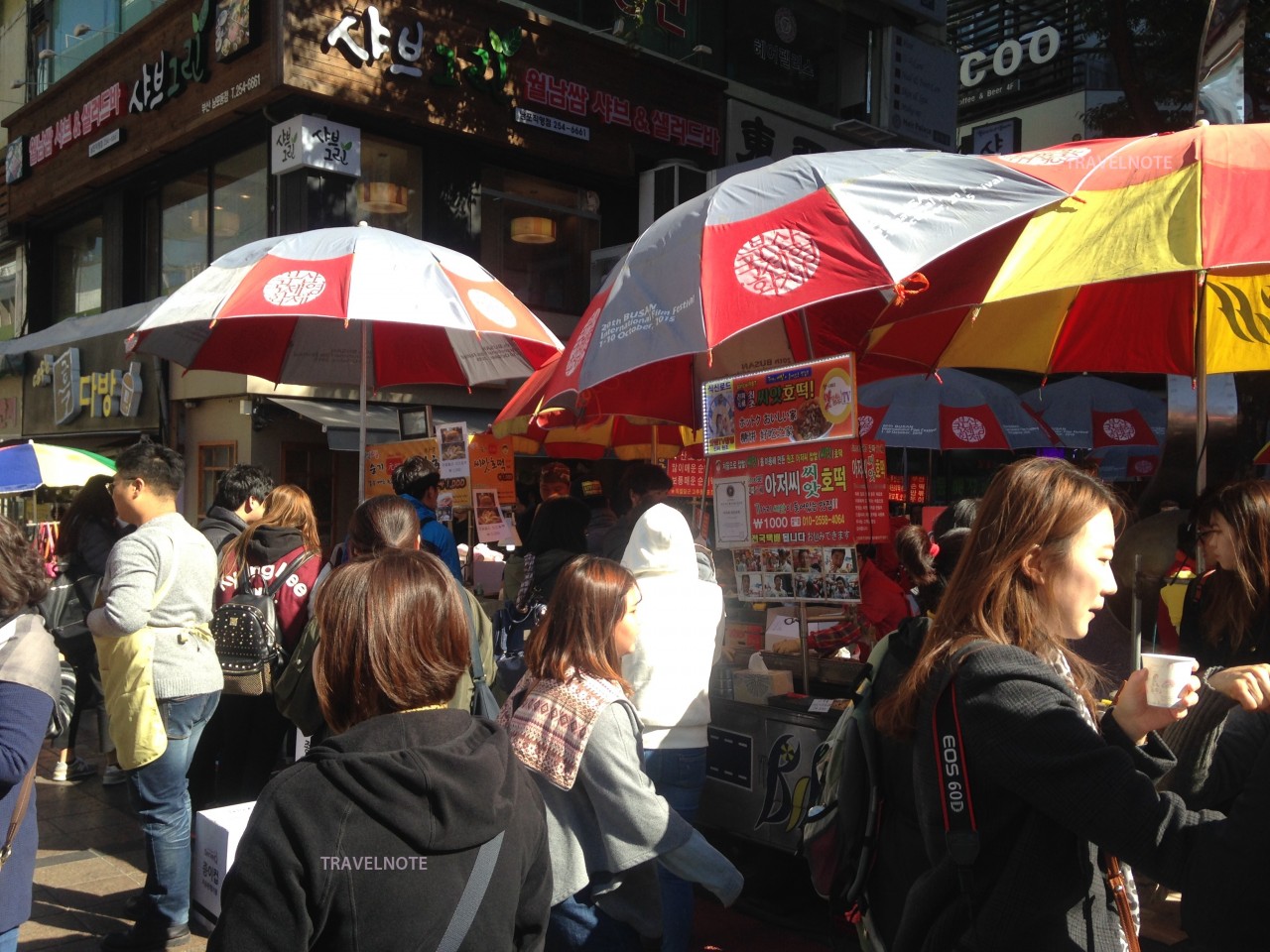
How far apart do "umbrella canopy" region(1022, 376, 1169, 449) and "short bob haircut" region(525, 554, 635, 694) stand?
36.3 ft

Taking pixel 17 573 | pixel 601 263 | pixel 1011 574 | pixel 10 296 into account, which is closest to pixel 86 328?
pixel 601 263

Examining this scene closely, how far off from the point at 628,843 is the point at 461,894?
1.25m

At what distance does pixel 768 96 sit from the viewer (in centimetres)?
1689

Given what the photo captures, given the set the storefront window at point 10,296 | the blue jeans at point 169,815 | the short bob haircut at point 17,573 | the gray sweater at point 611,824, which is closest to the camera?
the short bob haircut at point 17,573

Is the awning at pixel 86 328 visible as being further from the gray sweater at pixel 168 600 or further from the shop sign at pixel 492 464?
the gray sweater at pixel 168 600

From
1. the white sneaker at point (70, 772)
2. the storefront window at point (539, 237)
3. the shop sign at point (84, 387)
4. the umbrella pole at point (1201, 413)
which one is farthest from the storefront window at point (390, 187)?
the umbrella pole at point (1201, 413)

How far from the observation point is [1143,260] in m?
3.49

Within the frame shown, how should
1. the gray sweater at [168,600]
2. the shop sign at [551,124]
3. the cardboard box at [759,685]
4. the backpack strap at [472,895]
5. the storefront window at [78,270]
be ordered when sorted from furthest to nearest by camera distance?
the storefront window at [78,270] → the shop sign at [551,124] → the cardboard box at [759,685] → the gray sweater at [168,600] → the backpack strap at [472,895]

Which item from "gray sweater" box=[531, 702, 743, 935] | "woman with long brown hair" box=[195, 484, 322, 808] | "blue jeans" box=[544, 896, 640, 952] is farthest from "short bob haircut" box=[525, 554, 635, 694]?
"woman with long brown hair" box=[195, 484, 322, 808]

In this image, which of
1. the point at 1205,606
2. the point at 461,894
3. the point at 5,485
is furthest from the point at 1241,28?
the point at 5,485

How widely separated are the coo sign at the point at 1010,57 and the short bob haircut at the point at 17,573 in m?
23.7

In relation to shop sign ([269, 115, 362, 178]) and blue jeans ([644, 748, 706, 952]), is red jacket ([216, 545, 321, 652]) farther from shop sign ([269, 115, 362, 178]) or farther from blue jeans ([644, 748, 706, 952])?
shop sign ([269, 115, 362, 178])

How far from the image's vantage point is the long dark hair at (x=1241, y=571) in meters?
3.45

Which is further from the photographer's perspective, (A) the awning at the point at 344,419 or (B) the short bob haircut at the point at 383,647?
(A) the awning at the point at 344,419
